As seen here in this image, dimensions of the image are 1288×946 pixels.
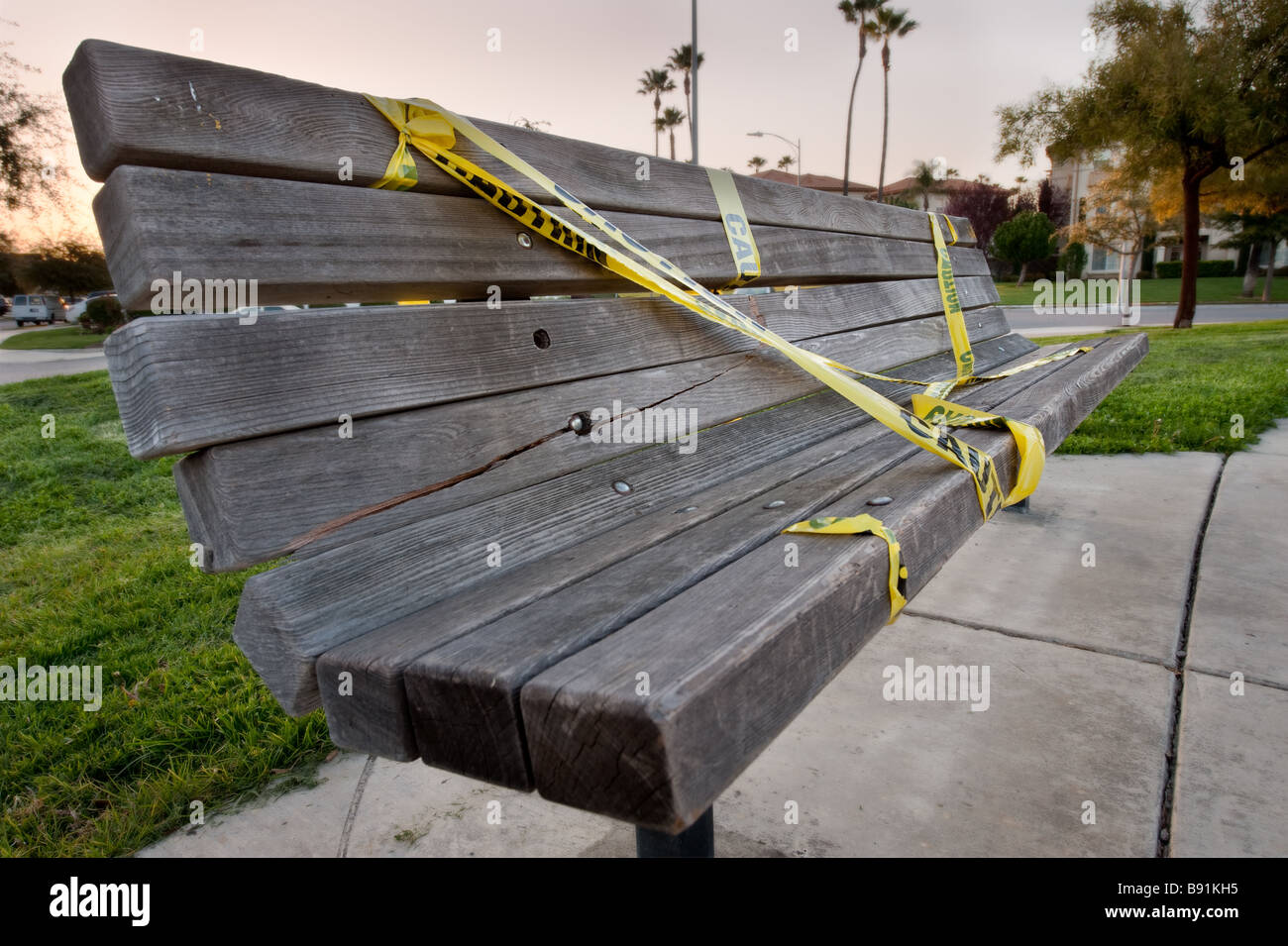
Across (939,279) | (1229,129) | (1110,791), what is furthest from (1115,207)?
(1110,791)

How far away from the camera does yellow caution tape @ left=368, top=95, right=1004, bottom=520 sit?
1.48 meters

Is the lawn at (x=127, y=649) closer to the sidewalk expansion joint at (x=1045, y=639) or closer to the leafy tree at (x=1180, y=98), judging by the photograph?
the sidewalk expansion joint at (x=1045, y=639)

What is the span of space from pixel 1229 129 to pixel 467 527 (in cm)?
1845

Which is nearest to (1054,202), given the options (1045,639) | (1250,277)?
(1250,277)

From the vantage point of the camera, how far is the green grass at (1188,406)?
542 centimetres

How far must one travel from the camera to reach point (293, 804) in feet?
6.67

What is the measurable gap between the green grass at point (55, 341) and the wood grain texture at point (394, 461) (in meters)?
22.2

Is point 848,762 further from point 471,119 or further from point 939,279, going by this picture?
point 939,279

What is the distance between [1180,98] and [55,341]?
27.0 m

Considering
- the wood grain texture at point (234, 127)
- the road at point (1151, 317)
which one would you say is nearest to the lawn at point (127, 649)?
the wood grain texture at point (234, 127)

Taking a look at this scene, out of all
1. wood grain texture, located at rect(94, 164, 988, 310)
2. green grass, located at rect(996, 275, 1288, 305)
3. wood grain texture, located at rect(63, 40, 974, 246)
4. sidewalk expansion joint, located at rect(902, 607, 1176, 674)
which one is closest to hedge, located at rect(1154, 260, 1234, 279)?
green grass, located at rect(996, 275, 1288, 305)

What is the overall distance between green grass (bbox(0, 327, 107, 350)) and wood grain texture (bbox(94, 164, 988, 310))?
22.2 metres

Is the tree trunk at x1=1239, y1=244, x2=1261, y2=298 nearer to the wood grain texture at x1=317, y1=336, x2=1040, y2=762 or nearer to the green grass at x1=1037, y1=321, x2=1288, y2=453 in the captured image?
the green grass at x1=1037, y1=321, x2=1288, y2=453

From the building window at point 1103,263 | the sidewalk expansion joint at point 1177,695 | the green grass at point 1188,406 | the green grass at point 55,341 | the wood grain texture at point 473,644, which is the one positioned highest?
the building window at point 1103,263
